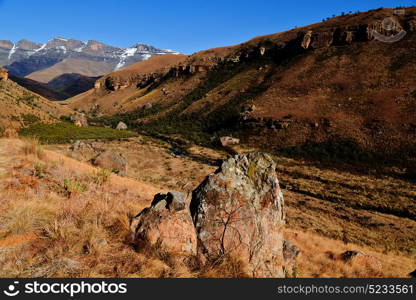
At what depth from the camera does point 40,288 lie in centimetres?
293

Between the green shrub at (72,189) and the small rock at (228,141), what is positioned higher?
the small rock at (228,141)

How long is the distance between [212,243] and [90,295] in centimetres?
247

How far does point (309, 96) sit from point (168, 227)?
1859 inches

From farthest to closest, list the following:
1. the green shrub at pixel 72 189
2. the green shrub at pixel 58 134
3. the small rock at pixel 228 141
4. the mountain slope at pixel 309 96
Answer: the small rock at pixel 228 141
the mountain slope at pixel 309 96
the green shrub at pixel 58 134
the green shrub at pixel 72 189

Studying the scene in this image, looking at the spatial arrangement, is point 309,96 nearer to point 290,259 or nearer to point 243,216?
point 290,259

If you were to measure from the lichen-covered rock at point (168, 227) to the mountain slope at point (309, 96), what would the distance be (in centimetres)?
3186

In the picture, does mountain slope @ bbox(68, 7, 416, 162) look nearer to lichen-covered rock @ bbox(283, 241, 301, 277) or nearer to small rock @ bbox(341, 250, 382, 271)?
small rock @ bbox(341, 250, 382, 271)

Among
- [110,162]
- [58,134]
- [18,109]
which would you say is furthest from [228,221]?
[18,109]

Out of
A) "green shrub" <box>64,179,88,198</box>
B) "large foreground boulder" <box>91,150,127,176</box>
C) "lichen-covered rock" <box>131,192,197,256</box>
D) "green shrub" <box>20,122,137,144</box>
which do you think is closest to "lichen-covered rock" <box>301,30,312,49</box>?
"green shrub" <box>20,122,137,144</box>

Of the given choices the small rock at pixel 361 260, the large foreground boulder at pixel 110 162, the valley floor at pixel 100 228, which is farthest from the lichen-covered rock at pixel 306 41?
the small rock at pixel 361 260

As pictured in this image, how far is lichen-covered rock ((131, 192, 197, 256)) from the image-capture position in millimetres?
4449

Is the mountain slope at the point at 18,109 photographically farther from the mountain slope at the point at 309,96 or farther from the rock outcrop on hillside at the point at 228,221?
the rock outcrop on hillside at the point at 228,221

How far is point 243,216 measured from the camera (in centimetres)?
536

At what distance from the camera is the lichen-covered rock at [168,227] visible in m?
4.45
